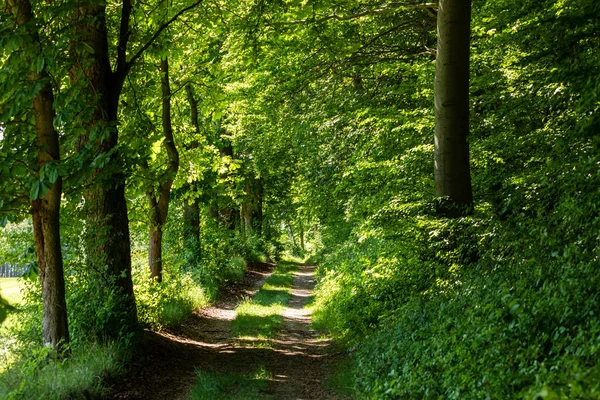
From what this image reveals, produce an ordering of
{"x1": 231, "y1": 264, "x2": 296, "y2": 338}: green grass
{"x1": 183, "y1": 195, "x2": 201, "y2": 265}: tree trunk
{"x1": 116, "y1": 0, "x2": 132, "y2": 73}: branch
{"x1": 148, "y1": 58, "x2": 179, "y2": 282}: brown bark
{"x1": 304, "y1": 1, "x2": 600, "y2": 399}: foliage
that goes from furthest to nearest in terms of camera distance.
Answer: {"x1": 183, "y1": 195, "x2": 201, "y2": 265}: tree trunk → {"x1": 148, "y1": 58, "x2": 179, "y2": 282}: brown bark → {"x1": 231, "y1": 264, "x2": 296, "y2": 338}: green grass → {"x1": 116, "y1": 0, "x2": 132, "y2": 73}: branch → {"x1": 304, "y1": 1, "x2": 600, "y2": 399}: foliage

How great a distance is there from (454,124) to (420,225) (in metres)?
1.74

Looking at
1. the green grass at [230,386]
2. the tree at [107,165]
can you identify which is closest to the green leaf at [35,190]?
the tree at [107,165]

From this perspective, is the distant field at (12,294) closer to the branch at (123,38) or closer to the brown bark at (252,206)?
the branch at (123,38)

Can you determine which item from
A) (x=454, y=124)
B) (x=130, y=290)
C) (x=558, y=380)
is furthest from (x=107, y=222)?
(x=558, y=380)

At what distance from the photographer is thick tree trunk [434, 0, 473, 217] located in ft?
28.7

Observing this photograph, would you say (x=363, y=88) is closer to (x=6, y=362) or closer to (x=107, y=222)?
(x=107, y=222)

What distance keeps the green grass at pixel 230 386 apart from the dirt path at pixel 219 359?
0.19 metres

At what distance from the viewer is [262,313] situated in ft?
53.3

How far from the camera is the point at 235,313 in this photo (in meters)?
16.7

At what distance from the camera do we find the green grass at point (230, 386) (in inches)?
307

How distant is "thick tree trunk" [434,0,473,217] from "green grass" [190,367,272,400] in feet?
13.4

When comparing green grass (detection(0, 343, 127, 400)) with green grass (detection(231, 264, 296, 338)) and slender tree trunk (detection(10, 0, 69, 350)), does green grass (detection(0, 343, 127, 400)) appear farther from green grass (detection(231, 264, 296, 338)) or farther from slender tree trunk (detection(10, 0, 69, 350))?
green grass (detection(231, 264, 296, 338))

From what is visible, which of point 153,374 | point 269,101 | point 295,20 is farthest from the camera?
point 269,101

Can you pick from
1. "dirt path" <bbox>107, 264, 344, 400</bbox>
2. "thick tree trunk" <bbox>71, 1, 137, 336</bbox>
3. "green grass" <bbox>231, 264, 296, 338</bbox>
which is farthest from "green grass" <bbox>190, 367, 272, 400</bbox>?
"green grass" <bbox>231, 264, 296, 338</bbox>
